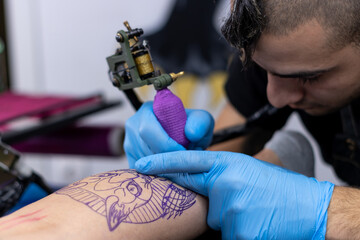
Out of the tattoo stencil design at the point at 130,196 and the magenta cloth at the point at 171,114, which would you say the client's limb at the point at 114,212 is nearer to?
the tattoo stencil design at the point at 130,196

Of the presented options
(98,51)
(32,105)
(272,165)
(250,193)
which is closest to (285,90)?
(272,165)

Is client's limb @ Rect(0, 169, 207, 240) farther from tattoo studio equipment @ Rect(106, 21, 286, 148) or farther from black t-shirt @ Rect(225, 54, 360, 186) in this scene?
black t-shirt @ Rect(225, 54, 360, 186)

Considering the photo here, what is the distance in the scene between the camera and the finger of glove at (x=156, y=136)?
94cm

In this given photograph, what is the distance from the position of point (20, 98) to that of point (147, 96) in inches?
35.7

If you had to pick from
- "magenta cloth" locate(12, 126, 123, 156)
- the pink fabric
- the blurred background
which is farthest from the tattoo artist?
the blurred background

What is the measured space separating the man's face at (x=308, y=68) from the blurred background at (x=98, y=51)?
123 cm

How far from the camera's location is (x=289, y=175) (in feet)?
2.96

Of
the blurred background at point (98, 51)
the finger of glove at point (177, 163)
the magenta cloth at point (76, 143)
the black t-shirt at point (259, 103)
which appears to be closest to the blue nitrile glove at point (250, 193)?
the finger of glove at point (177, 163)

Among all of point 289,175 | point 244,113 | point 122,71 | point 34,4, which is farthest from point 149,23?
point 289,175

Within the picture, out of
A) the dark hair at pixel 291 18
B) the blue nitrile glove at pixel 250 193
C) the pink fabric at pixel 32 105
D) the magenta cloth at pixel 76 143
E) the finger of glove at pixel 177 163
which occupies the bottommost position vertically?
the magenta cloth at pixel 76 143

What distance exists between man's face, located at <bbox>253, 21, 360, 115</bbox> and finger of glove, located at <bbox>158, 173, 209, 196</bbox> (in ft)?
1.13

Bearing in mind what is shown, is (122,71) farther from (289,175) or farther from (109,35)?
(109,35)

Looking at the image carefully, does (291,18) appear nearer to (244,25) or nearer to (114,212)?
(244,25)

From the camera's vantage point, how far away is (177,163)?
2.90 ft
